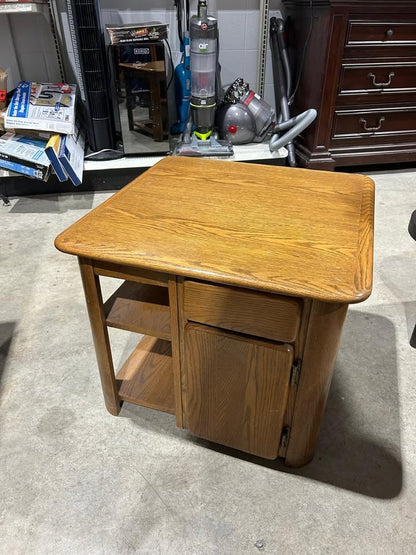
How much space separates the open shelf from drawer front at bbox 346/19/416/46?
74.0 inches

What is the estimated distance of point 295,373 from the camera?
823mm

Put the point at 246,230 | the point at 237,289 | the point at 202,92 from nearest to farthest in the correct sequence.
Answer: the point at 237,289 < the point at 246,230 < the point at 202,92

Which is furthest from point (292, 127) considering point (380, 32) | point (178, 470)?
point (178, 470)

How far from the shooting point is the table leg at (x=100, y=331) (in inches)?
34.1

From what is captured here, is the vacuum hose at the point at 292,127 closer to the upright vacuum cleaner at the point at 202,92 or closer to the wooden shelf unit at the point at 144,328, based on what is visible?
the upright vacuum cleaner at the point at 202,92

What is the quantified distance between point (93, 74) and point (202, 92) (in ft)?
1.89

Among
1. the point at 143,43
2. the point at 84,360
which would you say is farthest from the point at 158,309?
the point at 143,43

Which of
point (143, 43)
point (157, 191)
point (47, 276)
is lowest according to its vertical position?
point (47, 276)

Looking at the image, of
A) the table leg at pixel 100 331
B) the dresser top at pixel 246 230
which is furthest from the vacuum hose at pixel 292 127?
the table leg at pixel 100 331

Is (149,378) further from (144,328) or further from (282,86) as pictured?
(282,86)

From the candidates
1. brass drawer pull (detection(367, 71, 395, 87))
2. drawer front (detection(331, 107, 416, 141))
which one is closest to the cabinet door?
drawer front (detection(331, 107, 416, 141))

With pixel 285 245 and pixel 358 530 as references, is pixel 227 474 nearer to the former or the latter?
pixel 358 530

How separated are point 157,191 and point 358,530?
2.85 ft

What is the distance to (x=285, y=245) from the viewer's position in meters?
0.80
